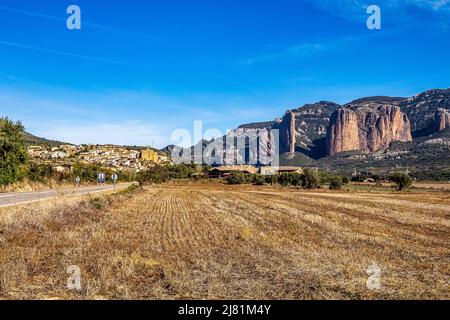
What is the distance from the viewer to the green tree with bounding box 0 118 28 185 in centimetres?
4134

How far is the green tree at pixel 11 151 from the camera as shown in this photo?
136ft

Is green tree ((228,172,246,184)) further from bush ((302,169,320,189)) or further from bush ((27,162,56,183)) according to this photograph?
bush ((27,162,56,183))

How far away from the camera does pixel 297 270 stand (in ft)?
36.5

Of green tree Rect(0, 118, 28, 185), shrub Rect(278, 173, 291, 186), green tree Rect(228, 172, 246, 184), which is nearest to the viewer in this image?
green tree Rect(0, 118, 28, 185)

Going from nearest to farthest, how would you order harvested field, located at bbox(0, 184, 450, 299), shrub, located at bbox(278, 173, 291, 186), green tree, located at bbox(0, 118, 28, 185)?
1. harvested field, located at bbox(0, 184, 450, 299)
2. green tree, located at bbox(0, 118, 28, 185)
3. shrub, located at bbox(278, 173, 291, 186)

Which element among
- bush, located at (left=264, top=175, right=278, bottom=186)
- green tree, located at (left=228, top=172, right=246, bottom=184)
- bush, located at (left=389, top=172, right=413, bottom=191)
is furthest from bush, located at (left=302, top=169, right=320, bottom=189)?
green tree, located at (left=228, top=172, right=246, bottom=184)

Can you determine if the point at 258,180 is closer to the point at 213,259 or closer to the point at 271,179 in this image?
the point at 271,179

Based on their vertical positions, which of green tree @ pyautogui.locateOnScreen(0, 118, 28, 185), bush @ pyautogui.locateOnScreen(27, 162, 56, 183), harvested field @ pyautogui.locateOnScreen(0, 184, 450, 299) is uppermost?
green tree @ pyautogui.locateOnScreen(0, 118, 28, 185)

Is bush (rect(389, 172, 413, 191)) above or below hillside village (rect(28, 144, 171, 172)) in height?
below

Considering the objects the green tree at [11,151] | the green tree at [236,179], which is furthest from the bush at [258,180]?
the green tree at [11,151]

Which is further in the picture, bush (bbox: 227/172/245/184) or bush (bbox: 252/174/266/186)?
bush (bbox: 252/174/266/186)

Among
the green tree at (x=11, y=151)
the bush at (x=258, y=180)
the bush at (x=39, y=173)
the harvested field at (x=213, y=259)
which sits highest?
the green tree at (x=11, y=151)

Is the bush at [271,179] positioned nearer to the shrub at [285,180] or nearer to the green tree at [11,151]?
the shrub at [285,180]
